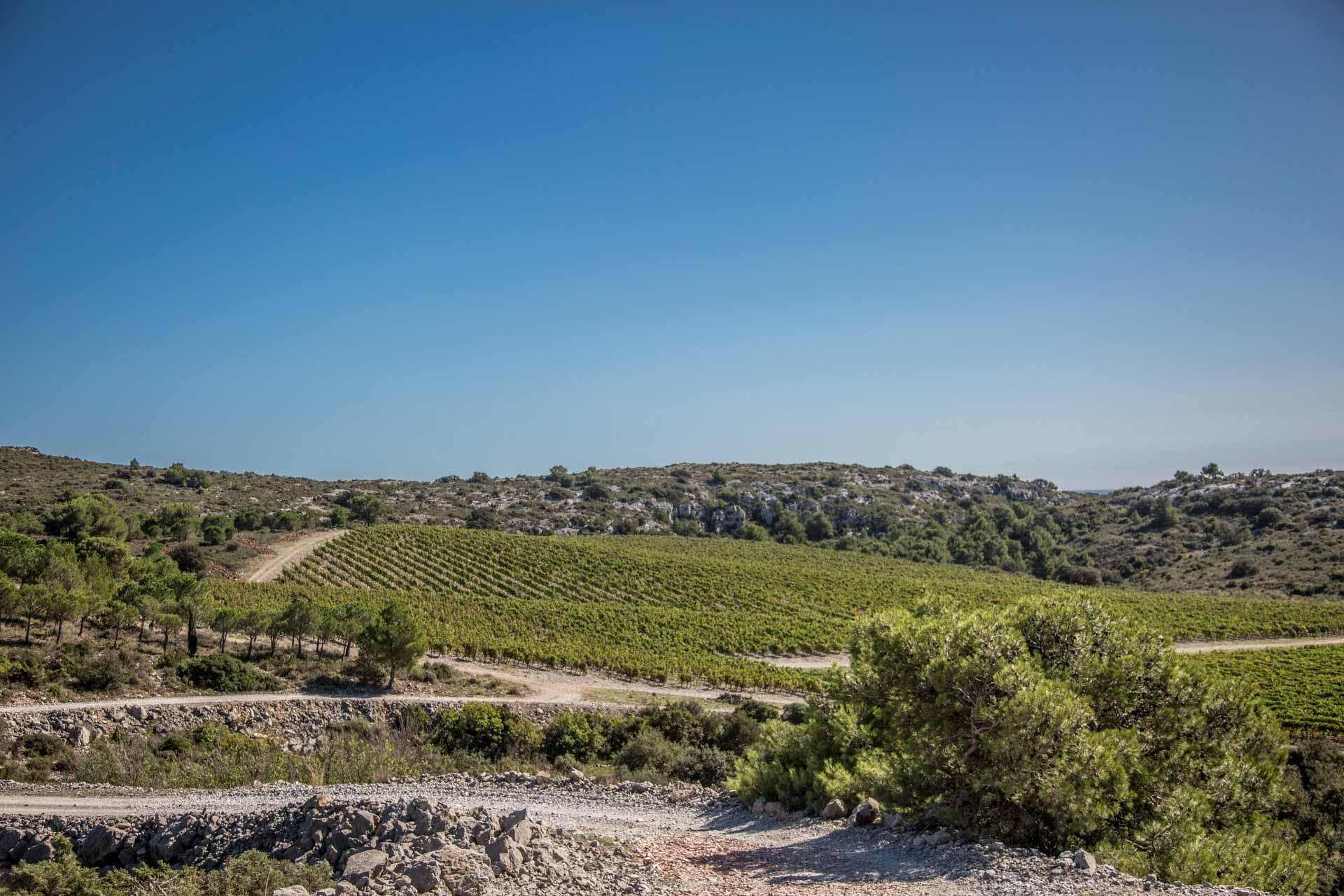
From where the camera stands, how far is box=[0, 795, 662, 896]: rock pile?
808cm

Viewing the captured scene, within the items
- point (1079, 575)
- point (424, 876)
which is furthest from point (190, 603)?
point (1079, 575)

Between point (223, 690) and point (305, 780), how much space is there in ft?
47.1

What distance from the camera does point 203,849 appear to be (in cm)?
1234

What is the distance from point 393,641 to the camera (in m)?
32.6

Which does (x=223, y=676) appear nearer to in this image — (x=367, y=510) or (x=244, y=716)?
(x=244, y=716)

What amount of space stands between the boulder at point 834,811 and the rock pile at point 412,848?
368 centimetres

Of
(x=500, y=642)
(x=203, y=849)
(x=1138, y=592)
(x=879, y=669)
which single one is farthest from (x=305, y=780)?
(x=1138, y=592)

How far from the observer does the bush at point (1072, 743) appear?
8.93m

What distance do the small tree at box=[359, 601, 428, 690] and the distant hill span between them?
41188mm

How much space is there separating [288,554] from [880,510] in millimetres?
98404

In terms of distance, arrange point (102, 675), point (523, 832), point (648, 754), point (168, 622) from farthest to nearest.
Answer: point (168, 622)
point (102, 675)
point (648, 754)
point (523, 832)

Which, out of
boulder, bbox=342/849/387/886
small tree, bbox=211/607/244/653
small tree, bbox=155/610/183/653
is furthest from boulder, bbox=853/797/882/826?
small tree, bbox=211/607/244/653

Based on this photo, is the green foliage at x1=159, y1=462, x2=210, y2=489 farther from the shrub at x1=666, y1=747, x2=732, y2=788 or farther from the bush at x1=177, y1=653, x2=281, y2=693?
the shrub at x1=666, y1=747, x2=732, y2=788

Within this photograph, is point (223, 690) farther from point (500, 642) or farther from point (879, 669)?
point (879, 669)
